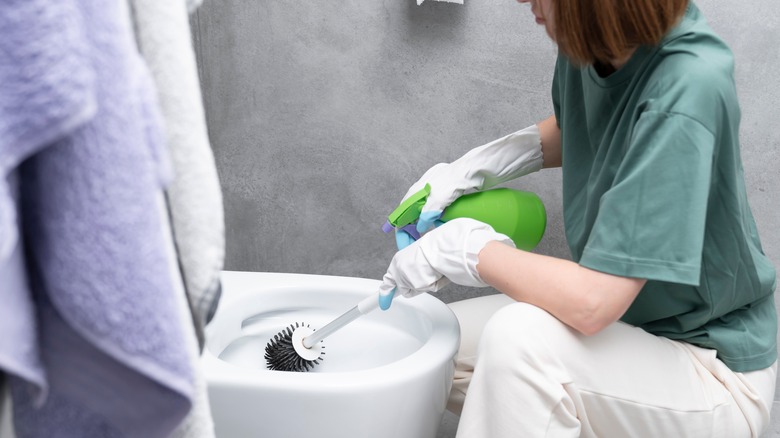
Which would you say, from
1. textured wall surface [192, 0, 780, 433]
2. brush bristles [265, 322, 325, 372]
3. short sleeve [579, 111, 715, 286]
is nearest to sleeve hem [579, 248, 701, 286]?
short sleeve [579, 111, 715, 286]

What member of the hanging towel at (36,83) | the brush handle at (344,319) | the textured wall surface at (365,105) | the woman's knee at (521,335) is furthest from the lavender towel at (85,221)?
the textured wall surface at (365,105)

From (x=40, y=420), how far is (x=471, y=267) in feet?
2.16

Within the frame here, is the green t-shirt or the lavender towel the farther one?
the green t-shirt

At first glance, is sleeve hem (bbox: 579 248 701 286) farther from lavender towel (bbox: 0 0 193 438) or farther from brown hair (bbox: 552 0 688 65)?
lavender towel (bbox: 0 0 193 438)

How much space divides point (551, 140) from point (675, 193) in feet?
1.46

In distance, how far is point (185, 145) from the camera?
40 centimetres

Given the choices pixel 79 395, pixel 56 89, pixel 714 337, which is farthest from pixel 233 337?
pixel 56 89

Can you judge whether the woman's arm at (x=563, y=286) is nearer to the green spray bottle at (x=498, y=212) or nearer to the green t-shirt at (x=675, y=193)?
the green t-shirt at (x=675, y=193)

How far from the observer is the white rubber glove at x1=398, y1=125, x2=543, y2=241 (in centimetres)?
115

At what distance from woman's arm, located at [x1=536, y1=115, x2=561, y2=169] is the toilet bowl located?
1.08 ft

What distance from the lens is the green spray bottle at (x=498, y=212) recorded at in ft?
3.67

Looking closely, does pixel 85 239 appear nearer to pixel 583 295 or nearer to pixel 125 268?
pixel 125 268

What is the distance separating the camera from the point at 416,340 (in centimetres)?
120

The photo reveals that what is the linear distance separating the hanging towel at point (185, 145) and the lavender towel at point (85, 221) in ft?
0.09
